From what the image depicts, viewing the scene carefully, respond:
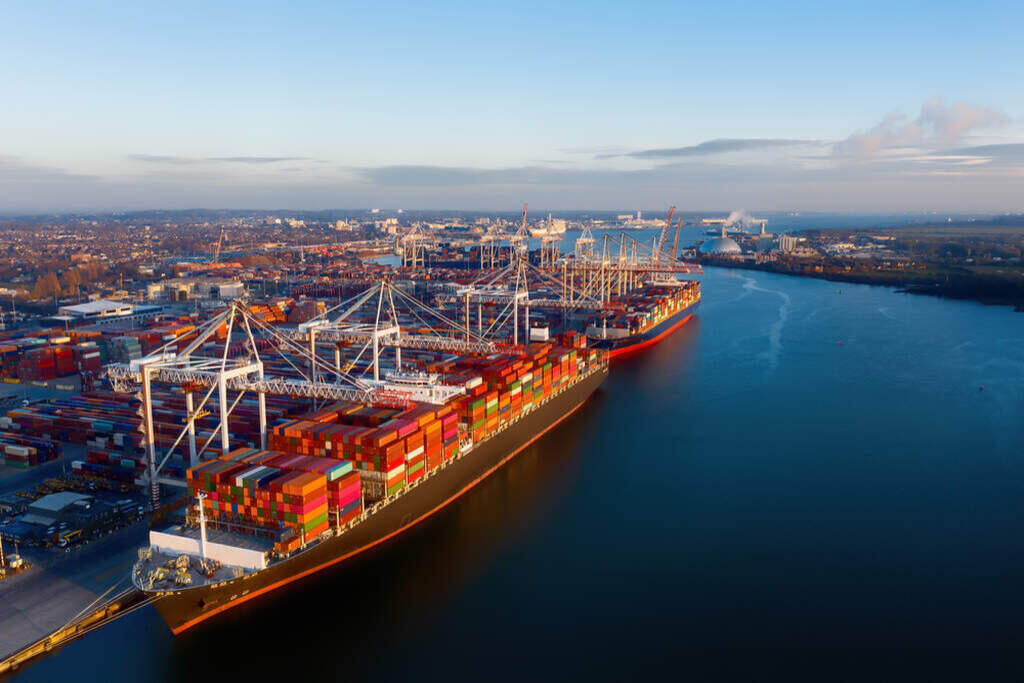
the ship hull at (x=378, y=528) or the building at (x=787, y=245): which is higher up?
the building at (x=787, y=245)

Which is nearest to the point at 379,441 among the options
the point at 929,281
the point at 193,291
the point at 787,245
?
the point at 193,291

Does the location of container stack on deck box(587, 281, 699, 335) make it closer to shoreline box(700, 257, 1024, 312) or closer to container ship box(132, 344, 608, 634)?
container ship box(132, 344, 608, 634)

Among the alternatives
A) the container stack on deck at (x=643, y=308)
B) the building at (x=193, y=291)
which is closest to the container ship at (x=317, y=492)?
the container stack on deck at (x=643, y=308)

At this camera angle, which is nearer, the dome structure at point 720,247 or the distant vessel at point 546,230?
the distant vessel at point 546,230

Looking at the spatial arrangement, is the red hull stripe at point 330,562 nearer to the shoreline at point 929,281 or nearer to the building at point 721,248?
the shoreline at point 929,281

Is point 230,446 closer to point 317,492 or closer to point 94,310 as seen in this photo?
point 317,492

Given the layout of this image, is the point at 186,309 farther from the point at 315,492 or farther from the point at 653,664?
the point at 653,664
